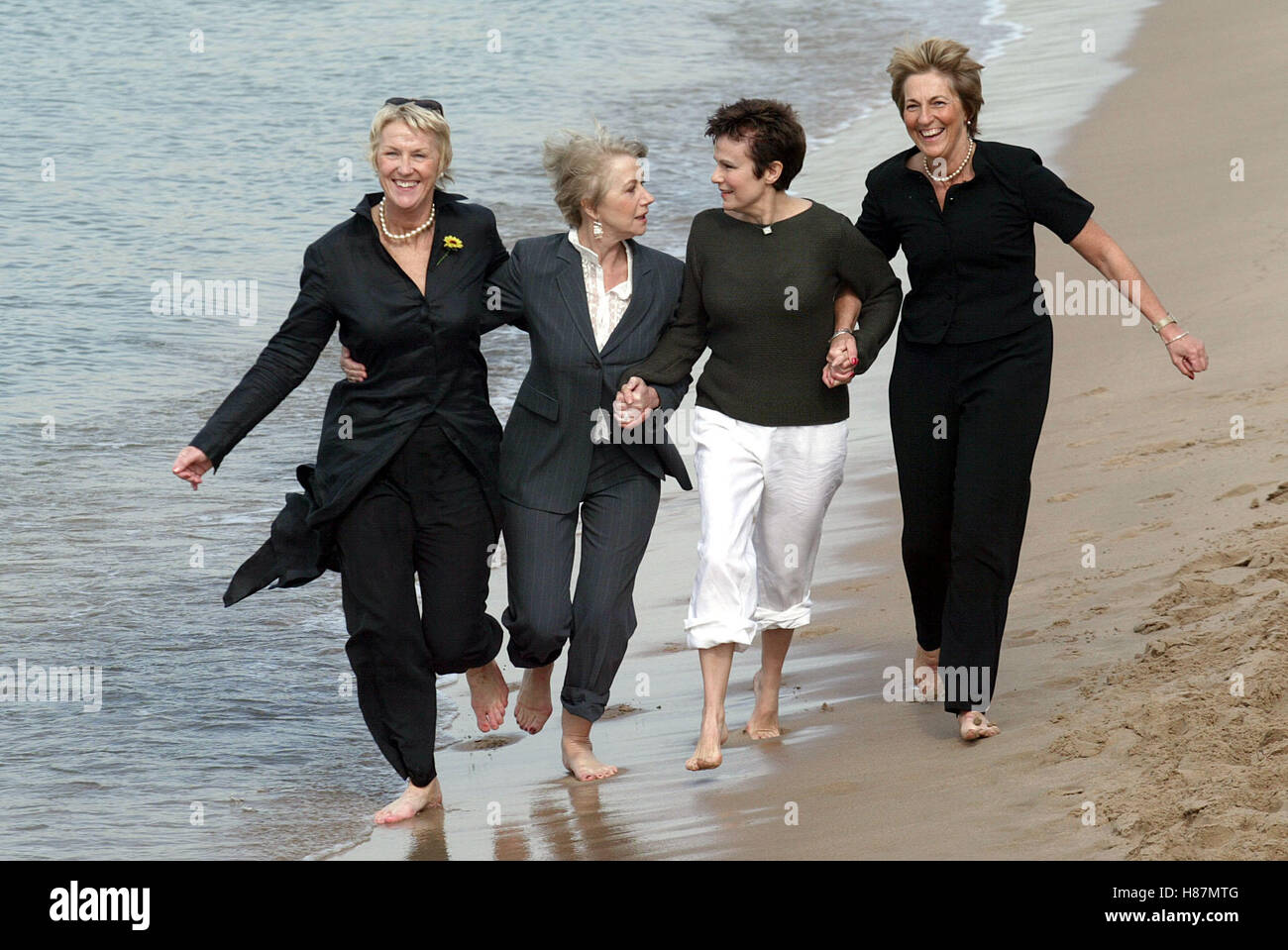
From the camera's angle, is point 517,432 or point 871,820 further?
point 517,432

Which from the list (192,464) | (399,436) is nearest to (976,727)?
(399,436)

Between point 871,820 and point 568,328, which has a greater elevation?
point 568,328

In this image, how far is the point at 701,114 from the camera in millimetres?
16953

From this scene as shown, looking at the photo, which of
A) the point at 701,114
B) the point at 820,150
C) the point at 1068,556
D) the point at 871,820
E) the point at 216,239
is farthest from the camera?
the point at 701,114

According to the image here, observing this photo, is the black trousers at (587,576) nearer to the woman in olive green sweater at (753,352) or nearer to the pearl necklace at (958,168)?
the woman in olive green sweater at (753,352)

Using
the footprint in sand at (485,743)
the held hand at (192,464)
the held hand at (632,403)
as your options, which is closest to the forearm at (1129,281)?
the held hand at (632,403)

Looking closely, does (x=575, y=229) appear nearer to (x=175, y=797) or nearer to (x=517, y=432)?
(x=517, y=432)

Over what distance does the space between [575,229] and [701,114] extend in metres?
12.2

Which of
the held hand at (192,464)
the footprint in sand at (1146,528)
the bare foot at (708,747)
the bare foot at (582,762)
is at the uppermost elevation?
the held hand at (192,464)

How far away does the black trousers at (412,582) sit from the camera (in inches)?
193

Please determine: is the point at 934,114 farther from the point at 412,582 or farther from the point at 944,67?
the point at 412,582

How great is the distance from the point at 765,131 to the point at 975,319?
0.79 m

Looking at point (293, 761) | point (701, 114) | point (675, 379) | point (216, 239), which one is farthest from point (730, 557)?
point (701, 114)

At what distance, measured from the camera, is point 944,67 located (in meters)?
4.89
